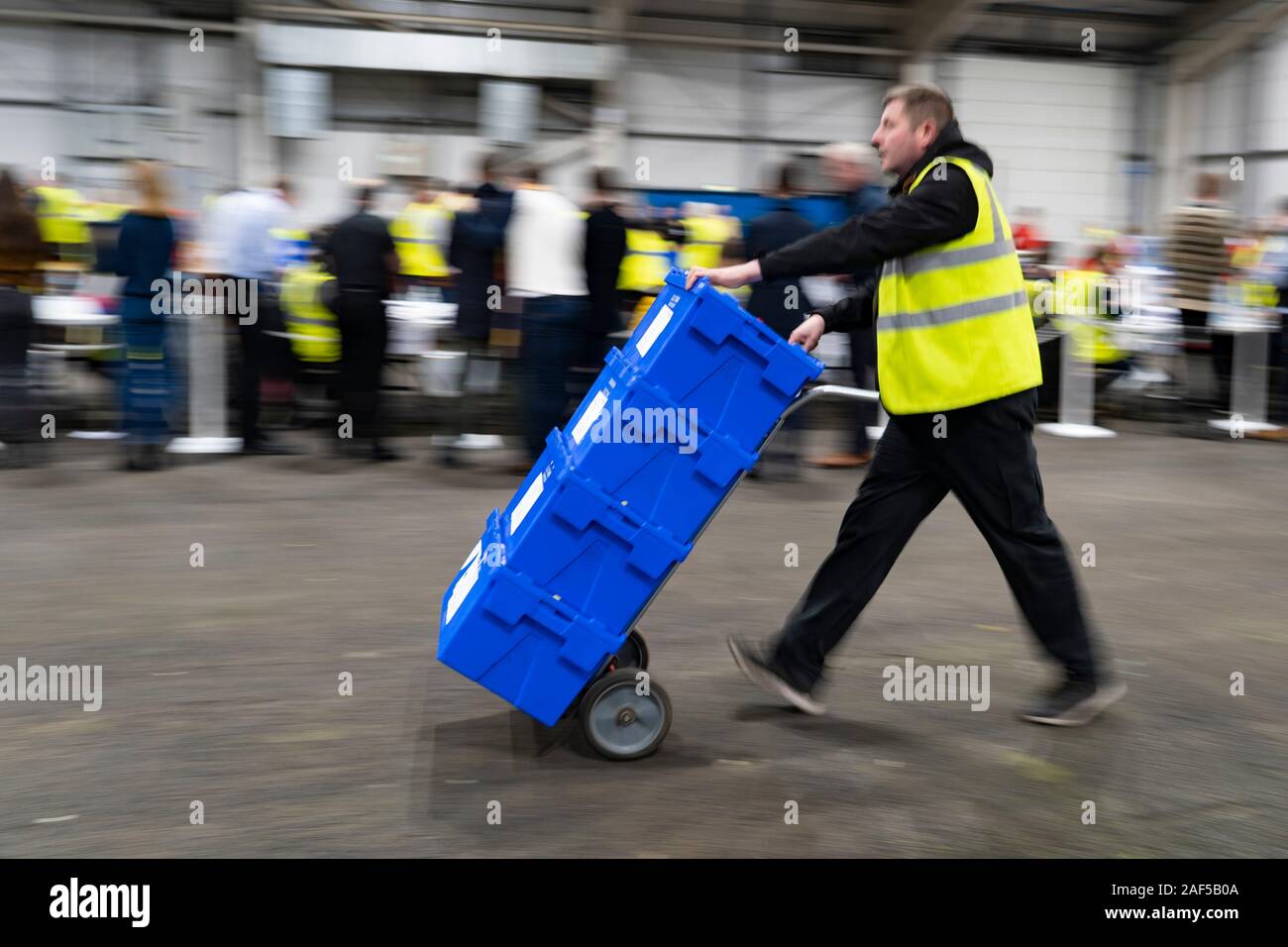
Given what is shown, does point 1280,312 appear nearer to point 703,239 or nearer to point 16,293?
point 703,239

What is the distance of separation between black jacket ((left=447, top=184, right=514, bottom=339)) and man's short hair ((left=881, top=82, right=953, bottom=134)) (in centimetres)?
453

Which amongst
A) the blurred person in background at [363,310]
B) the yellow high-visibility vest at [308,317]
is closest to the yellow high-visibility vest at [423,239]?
the yellow high-visibility vest at [308,317]

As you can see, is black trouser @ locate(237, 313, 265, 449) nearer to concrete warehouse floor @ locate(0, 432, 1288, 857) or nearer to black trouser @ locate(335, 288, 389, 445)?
black trouser @ locate(335, 288, 389, 445)

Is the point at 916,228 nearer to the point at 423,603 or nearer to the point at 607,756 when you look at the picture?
the point at 607,756

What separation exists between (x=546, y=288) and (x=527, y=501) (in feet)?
13.7

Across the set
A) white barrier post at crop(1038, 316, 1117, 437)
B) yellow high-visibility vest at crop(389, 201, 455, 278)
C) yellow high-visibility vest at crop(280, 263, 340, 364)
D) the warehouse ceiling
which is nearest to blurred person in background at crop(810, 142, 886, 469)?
white barrier post at crop(1038, 316, 1117, 437)

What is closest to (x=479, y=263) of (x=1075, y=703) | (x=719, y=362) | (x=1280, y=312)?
(x=719, y=362)

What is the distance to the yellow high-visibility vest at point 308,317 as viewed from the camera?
27.8 ft

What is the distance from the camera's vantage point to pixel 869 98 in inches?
757

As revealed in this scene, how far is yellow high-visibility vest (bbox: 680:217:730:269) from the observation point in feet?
33.3
